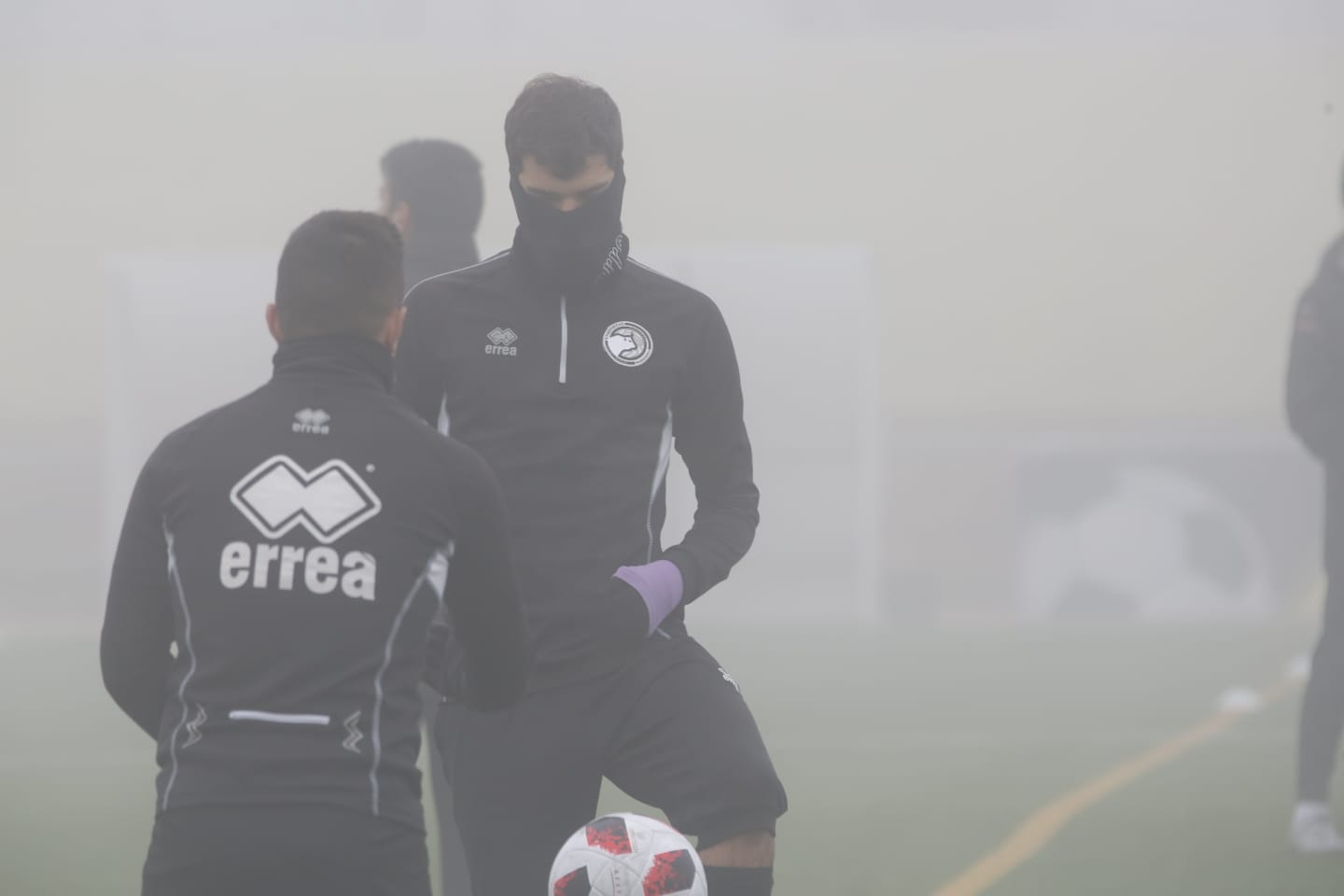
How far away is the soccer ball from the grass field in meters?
2.28

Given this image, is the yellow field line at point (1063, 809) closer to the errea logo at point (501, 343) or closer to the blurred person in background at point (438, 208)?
the blurred person in background at point (438, 208)

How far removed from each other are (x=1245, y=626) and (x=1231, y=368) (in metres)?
3.02

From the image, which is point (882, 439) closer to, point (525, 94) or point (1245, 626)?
point (1245, 626)

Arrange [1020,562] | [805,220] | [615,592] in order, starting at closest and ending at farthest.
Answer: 1. [615,592]
2. [805,220]
3. [1020,562]

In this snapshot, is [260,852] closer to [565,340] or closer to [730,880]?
[730,880]

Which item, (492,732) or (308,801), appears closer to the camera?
(308,801)

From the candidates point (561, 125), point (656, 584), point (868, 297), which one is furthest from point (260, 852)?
point (868, 297)

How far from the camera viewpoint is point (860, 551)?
12.5 meters

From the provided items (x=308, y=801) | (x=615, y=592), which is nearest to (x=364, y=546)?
(x=308, y=801)

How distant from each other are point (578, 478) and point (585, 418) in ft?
0.30

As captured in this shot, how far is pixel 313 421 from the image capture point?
200 centimetres

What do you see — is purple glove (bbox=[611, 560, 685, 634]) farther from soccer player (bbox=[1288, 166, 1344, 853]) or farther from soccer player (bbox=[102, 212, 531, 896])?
soccer player (bbox=[1288, 166, 1344, 853])

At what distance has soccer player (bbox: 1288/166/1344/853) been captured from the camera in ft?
15.4

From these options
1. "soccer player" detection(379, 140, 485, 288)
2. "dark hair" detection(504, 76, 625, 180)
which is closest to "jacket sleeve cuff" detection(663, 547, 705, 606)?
A: "dark hair" detection(504, 76, 625, 180)
